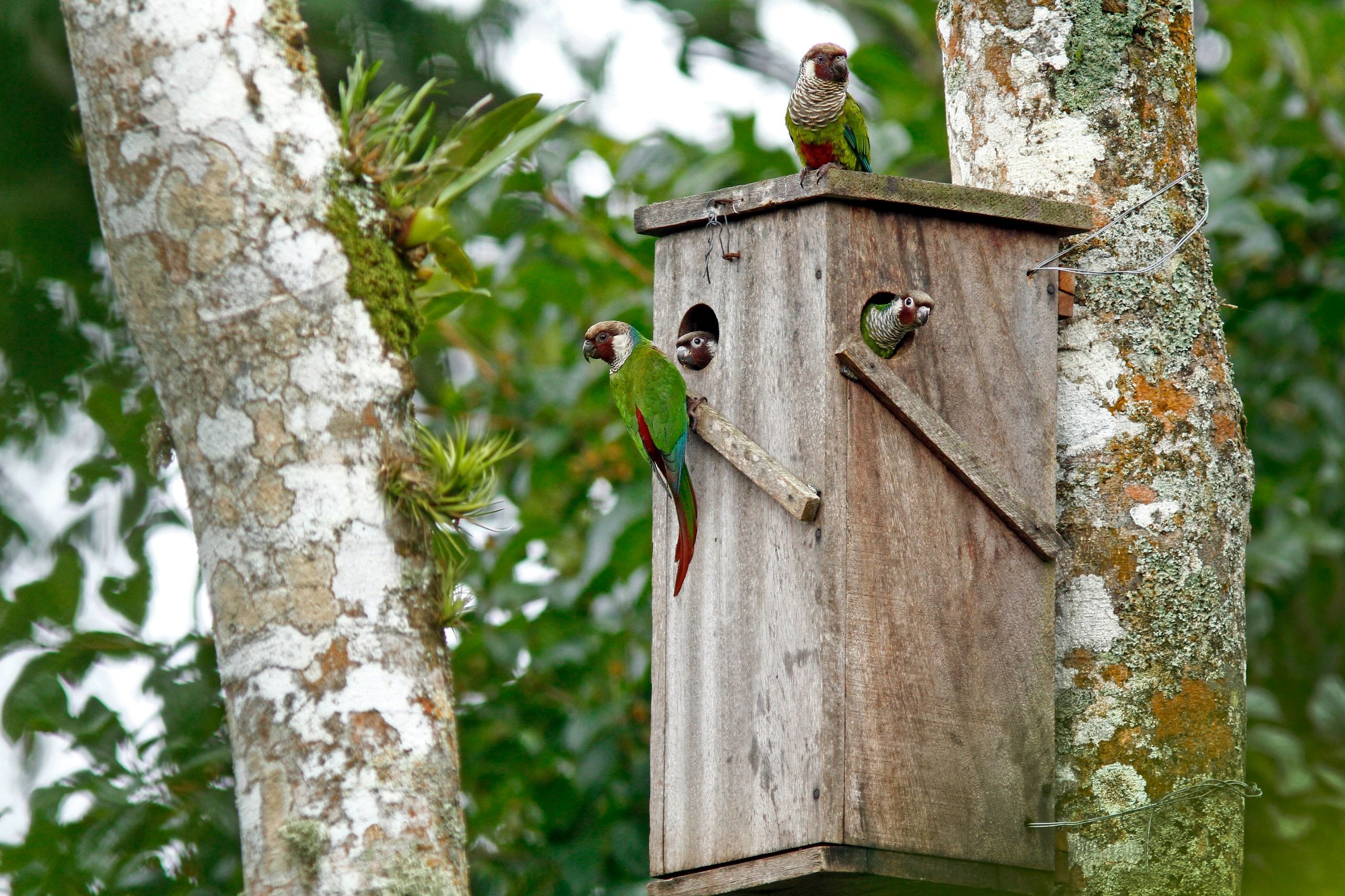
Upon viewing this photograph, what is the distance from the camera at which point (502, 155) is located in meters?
3.29

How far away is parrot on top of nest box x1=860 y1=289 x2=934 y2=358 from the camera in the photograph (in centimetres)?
328

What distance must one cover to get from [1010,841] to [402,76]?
8.84 feet

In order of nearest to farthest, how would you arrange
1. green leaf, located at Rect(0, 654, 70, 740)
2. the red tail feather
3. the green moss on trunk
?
the green moss on trunk, the red tail feather, green leaf, located at Rect(0, 654, 70, 740)

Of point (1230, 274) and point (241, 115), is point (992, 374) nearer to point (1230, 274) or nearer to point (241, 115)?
point (241, 115)

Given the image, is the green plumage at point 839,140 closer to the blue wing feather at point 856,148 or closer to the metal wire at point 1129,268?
the blue wing feather at point 856,148

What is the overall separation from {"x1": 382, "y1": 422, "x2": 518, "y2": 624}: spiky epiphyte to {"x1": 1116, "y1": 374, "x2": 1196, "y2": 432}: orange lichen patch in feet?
4.60

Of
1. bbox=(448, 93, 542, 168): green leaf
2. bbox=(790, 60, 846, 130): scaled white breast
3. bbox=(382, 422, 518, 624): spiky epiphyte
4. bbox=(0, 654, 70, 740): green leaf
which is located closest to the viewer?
bbox=(382, 422, 518, 624): spiky epiphyte

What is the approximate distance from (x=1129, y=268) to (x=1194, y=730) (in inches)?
41.0

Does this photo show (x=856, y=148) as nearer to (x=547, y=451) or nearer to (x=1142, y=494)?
(x=1142, y=494)

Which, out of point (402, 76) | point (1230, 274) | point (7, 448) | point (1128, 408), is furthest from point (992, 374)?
point (1230, 274)

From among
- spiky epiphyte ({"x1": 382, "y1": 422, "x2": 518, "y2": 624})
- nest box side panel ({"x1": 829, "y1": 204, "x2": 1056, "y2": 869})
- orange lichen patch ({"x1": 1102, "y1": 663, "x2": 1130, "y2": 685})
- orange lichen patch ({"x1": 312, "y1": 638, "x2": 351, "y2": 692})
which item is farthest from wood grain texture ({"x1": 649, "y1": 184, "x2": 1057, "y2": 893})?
orange lichen patch ({"x1": 312, "y1": 638, "x2": 351, "y2": 692})

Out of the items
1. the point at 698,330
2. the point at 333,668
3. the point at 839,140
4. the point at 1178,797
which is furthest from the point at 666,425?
the point at 1178,797

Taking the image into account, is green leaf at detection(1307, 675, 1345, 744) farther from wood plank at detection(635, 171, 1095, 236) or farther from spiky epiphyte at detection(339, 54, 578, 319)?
spiky epiphyte at detection(339, 54, 578, 319)

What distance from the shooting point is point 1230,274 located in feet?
20.4
